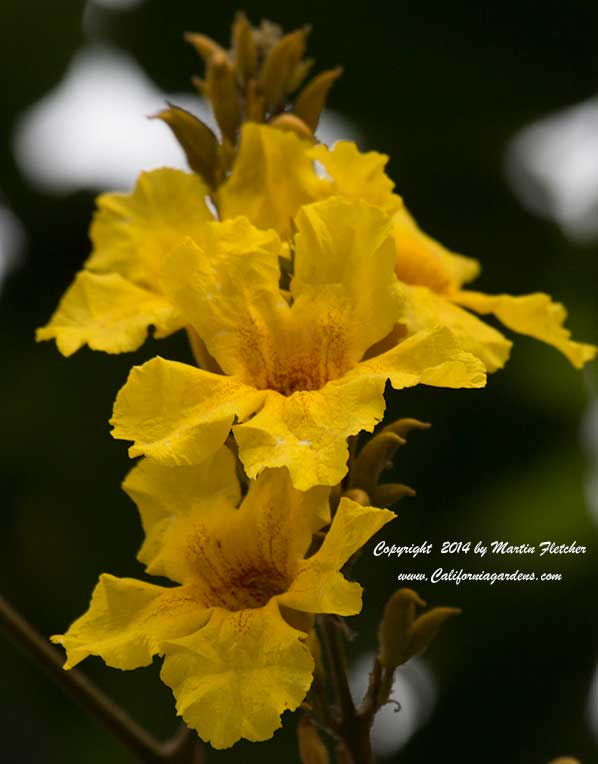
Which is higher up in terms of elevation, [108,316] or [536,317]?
[108,316]

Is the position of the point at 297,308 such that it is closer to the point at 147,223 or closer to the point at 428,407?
the point at 147,223

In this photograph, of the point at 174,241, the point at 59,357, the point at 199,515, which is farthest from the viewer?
the point at 59,357

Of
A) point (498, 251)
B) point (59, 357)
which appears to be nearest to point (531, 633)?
point (498, 251)

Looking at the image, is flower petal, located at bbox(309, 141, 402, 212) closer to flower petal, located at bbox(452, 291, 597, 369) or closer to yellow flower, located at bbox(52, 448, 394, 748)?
flower petal, located at bbox(452, 291, 597, 369)

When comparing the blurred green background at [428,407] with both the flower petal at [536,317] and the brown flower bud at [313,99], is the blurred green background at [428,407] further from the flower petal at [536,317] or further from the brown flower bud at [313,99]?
the brown flower bud at [313,99]

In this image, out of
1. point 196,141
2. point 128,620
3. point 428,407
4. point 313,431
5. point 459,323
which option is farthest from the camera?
point 428,407

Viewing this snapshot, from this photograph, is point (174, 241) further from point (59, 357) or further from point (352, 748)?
point (59, 357)

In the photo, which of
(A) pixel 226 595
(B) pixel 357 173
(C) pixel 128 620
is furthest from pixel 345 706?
(B) pixel 357 173

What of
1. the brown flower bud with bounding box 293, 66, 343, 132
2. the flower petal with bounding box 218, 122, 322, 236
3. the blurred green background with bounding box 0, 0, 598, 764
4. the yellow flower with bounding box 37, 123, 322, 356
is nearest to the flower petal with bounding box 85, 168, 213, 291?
the yellow flower with bounding box 37, 123, 322, 356
